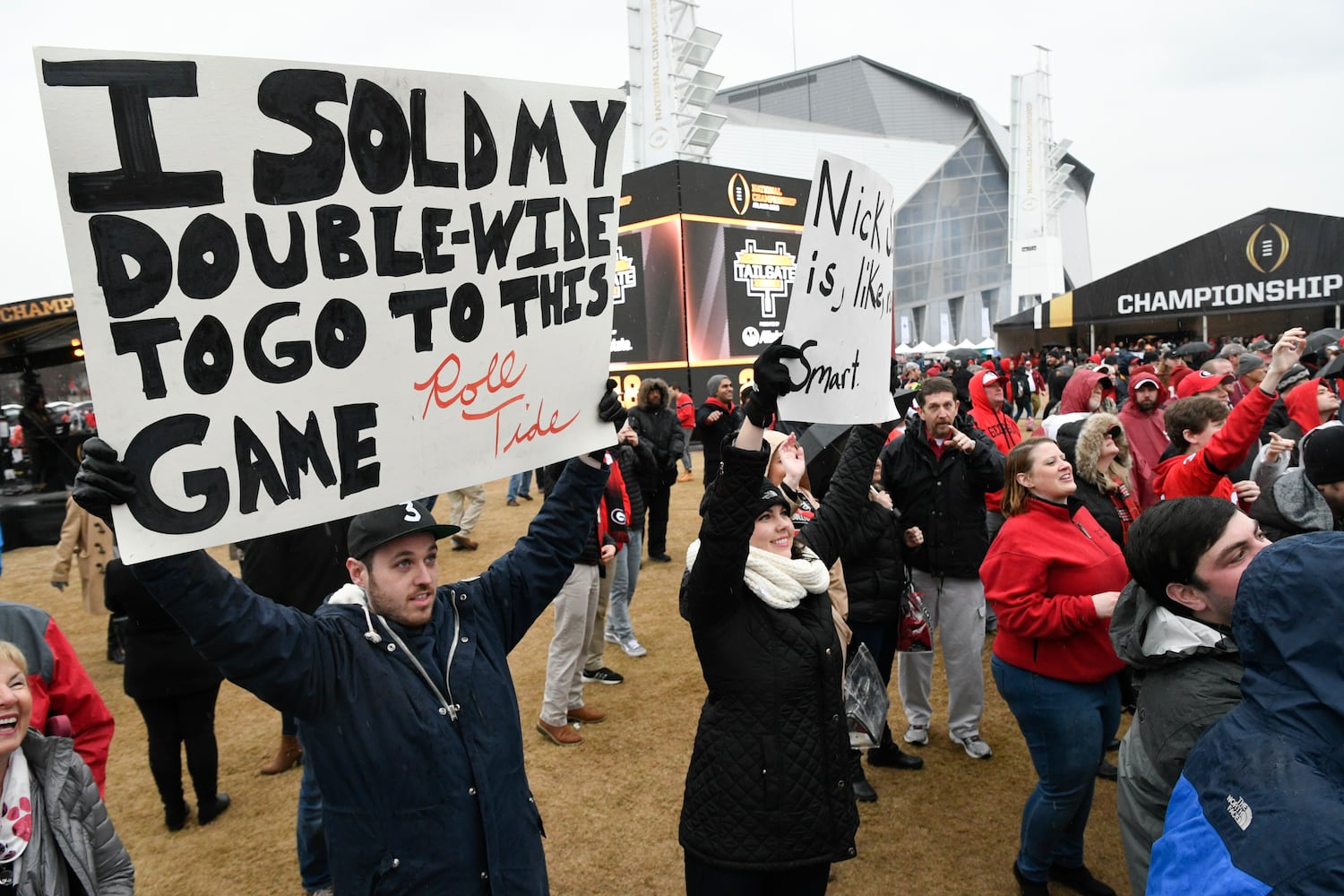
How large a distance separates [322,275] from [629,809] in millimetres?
3456

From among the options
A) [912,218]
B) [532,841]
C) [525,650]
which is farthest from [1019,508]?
[912,218]

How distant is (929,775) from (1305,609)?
3.61 metres

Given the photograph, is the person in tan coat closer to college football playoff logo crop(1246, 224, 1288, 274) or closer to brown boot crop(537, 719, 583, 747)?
brown boot crop(537, 719, 583, 747)

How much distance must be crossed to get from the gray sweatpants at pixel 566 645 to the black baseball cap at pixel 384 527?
2.95 metres

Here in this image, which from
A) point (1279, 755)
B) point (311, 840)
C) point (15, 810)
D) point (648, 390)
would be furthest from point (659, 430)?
point (1279, 755)

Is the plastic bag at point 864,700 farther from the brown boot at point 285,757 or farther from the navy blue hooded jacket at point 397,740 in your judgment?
the brown boot at point 285,757

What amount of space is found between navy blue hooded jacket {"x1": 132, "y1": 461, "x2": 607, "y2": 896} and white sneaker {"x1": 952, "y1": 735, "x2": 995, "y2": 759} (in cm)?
336

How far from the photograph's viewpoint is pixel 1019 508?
3.61 metres

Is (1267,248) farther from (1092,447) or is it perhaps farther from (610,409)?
(610,409)

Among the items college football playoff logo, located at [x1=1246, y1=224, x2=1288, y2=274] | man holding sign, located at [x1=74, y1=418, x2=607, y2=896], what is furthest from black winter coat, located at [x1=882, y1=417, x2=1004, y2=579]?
college football playoff logo, located at [x1=1246, y1=224, x2=1288, y2=274]

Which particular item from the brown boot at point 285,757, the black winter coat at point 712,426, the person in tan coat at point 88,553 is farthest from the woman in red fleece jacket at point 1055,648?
the person in tan coat at point 88,553

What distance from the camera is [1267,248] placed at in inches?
878

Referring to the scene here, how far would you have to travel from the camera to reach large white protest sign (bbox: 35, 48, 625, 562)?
5.60 feet

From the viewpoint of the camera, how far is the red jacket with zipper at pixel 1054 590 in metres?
3.26
